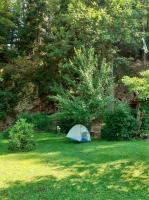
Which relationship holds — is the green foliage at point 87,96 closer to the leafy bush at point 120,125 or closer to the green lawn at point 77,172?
the leafy bush at point 120,125

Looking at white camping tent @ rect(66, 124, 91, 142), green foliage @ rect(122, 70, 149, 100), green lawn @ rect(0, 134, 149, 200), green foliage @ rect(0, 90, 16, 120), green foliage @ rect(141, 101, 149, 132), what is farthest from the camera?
green foliage @ rect(0, 90, 16, 120)

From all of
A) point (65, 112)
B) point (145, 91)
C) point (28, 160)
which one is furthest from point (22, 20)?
point (145, 91)

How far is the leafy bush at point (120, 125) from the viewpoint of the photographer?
17016 mm

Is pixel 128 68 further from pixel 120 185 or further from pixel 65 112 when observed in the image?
pixel 120 185

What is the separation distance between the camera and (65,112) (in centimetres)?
1878

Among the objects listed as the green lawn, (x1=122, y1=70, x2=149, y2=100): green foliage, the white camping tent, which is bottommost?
the green lawn

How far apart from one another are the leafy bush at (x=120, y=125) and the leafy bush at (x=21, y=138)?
3950 millimetres

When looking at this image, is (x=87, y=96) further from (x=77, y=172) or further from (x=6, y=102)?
(x=77, y=172)

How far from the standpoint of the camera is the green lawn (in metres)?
8.80

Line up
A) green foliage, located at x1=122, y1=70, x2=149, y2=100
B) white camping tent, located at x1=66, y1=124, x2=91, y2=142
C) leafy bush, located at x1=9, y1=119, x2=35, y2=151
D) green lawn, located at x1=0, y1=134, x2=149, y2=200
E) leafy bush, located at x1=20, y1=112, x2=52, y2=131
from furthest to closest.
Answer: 1. leafy bush, located at x1=20, y1=112, x2=52, y2=131
2. white camping tent, located at x1=66, y1=124, x2=91, y2=142
3. leafy bush, located at x1=9, y1=119, x2=35, y2=151
4. green foliage, located at x1=122, y1=70, x2=149, y2=100
5. green lawn, located at x1=0, y1=134, x2=149, y2=200

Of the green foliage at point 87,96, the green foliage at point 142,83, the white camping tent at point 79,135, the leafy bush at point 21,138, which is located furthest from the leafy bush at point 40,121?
the green foliage at point 142,83

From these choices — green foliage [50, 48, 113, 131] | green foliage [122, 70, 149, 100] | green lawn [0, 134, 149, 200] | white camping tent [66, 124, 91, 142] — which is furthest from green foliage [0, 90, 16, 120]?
green foliage [122, 70, 149, 100]

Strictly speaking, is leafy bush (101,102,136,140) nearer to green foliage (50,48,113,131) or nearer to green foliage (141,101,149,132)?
green foliage (141,101,149,132)

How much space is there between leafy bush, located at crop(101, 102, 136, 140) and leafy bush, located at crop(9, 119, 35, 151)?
3950 millimetres
